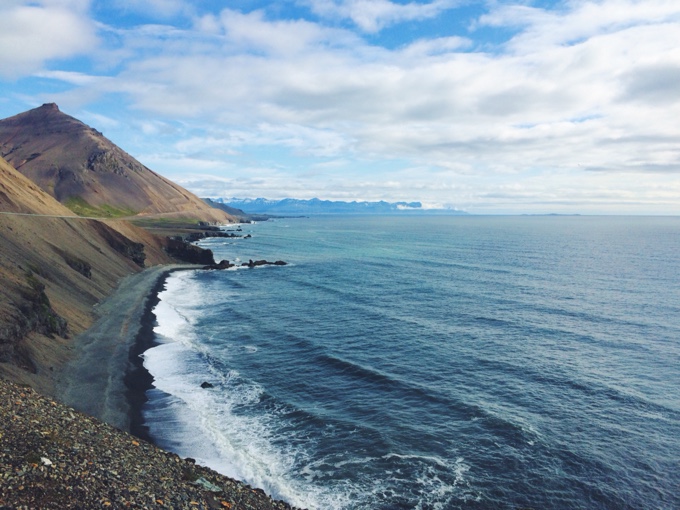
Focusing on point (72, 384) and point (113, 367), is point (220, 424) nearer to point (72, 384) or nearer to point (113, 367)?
point (72, 384)

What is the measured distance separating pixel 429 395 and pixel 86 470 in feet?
91.1

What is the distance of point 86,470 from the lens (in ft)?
67.7

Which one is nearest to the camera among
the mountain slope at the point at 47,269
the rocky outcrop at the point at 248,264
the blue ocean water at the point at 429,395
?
the blue ocean water at the point at 429,395

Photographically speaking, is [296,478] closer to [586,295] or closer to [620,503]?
[620,503]

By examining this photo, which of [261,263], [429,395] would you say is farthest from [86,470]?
[261,263]

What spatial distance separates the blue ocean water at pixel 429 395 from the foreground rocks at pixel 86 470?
5.10 metres

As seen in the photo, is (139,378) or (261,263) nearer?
(139,378)

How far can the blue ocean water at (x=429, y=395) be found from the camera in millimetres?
28053

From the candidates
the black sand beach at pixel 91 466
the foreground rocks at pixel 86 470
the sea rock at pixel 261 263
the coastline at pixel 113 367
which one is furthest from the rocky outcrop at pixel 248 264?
the foreground rocks at pixel 86 470

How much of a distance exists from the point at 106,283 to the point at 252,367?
44903 millimetres

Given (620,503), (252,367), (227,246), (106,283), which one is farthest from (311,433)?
(227,246)

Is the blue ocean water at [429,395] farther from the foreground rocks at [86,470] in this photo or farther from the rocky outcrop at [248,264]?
the rocky outcrop at [248,264]

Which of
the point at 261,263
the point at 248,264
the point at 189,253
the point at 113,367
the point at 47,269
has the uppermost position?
the point at 47,269

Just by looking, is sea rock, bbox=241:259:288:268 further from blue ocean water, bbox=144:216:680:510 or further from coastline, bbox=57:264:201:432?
coastline, bbox=57:264:201:432
